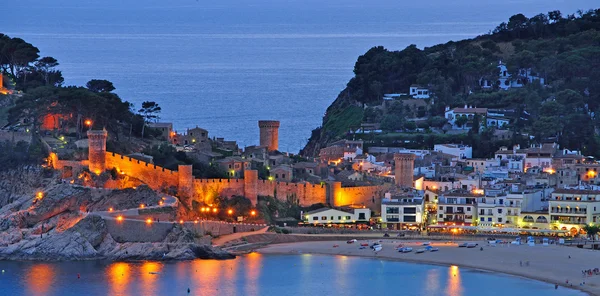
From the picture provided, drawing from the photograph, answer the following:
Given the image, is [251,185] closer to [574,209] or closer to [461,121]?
[574,209]

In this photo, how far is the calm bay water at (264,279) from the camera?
31.6m

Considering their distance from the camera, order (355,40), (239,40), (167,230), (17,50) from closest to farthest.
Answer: (167,230) < (17,50) < (355,40) < (239,40)

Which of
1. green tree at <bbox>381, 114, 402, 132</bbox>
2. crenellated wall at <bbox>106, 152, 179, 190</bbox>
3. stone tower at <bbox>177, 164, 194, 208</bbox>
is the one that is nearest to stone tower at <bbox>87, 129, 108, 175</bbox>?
crenellated wall at <bbox>106, 152, 179, 190</bbox>

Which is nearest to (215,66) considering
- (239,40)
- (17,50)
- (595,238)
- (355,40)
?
(355,40)

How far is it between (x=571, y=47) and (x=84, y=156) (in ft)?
86.1

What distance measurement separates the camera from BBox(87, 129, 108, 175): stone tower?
123 ft

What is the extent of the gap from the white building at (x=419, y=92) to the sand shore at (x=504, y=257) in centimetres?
1884

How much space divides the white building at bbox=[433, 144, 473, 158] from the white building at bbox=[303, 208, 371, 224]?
8.53m

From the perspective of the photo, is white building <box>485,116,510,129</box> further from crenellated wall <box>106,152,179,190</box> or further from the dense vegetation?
crenellated wall <box>106,152,179,190</box>

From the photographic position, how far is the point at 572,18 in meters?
65.4

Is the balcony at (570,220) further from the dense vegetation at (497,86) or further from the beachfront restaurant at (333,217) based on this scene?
the dense vegetation at (497,86)

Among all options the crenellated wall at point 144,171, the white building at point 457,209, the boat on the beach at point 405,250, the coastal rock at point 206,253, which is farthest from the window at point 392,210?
the crenellated wall at point 144,171

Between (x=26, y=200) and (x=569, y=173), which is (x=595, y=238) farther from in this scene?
(x=26, y=200)

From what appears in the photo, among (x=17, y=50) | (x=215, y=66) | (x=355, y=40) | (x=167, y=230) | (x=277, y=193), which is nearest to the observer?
(x=167, y=230)
